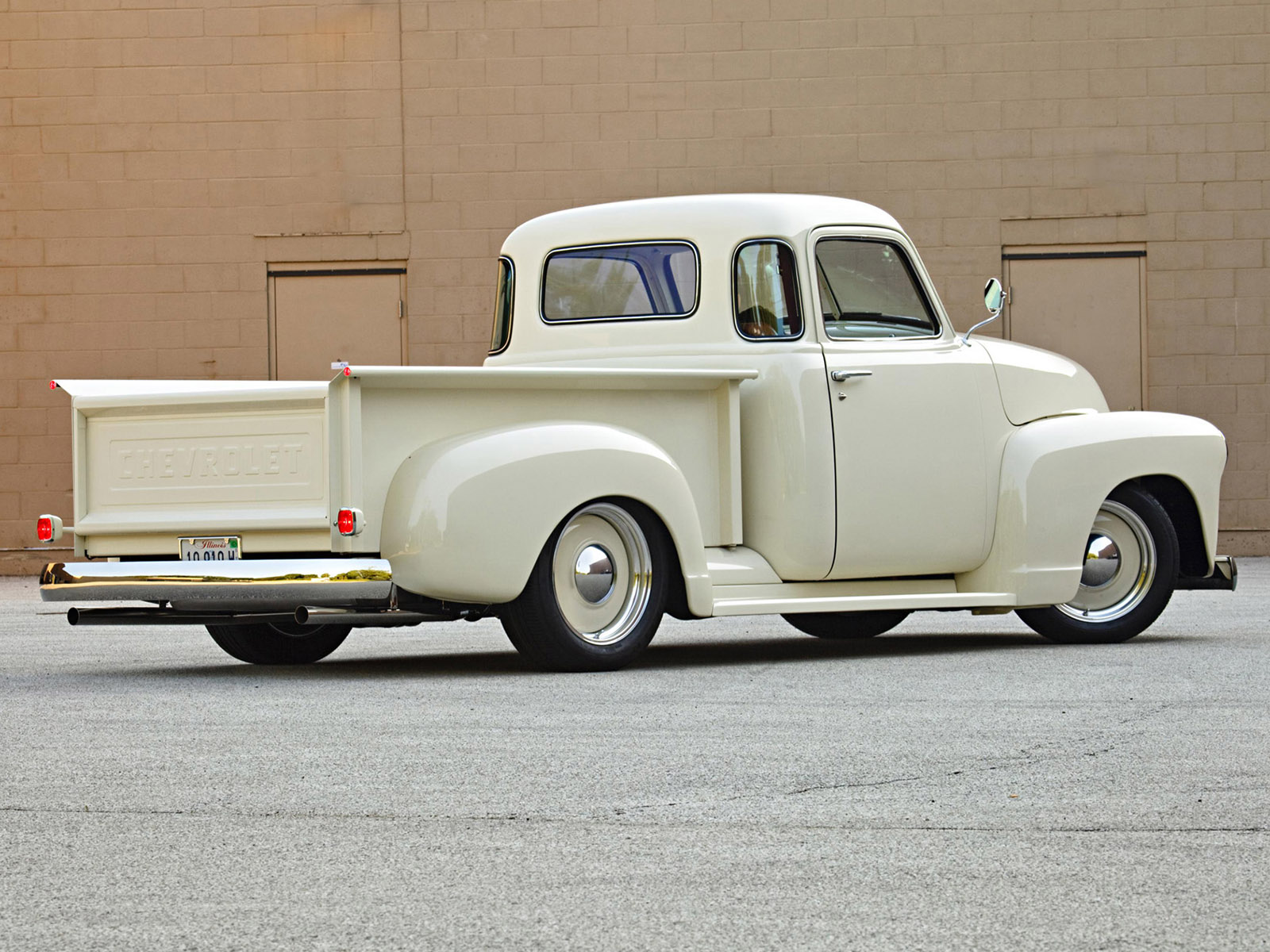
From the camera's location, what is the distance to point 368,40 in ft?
61.1

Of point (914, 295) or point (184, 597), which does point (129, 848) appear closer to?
point (184, 597)

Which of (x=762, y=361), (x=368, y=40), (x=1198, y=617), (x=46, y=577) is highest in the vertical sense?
(x=368, y=40)

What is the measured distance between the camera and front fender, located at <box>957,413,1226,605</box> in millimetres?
9039

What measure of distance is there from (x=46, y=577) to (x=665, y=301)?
3.28m

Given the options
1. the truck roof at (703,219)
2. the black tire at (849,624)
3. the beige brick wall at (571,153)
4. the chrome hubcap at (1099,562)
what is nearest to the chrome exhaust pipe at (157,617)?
the truck roof at (703,219)

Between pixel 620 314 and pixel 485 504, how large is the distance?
6.70ft

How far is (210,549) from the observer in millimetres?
7750

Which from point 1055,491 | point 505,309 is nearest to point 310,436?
point 505,309

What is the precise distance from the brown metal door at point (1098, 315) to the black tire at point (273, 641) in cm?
1086

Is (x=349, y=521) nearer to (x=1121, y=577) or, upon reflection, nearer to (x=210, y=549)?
(x=210, y=549)

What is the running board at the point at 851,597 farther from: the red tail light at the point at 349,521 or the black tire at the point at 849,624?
the red tail light at the point at 349,521

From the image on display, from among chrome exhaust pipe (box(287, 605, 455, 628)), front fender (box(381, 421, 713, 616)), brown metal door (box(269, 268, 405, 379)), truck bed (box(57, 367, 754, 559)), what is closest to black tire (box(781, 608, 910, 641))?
truck bed (box(57, 367, 754, 559))

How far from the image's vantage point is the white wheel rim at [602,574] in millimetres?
7879

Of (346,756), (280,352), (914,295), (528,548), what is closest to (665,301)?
(914,295)
